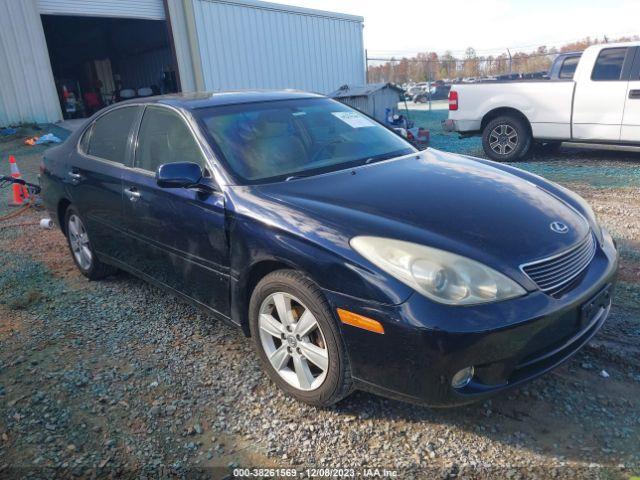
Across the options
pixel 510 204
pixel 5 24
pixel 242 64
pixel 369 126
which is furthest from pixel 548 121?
pixel 5 24

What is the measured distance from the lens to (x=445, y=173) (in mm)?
3152

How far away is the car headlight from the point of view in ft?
7.09

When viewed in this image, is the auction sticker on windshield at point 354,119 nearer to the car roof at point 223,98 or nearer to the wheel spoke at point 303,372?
the car roof at point 223,98

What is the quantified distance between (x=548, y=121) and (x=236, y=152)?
6.85 metres

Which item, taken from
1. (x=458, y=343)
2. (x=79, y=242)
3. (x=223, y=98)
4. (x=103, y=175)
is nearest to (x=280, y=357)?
(x=458, y=343)

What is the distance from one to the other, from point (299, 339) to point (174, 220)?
1.22m

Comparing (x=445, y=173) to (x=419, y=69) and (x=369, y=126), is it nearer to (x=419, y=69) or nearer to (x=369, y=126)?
(x=369, y=126)

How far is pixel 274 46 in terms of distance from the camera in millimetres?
17719

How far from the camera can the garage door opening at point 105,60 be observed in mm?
19703

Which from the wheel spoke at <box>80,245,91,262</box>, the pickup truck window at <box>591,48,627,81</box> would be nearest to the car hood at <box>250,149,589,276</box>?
the wheel spoke at <box>80,245,91,262</box>

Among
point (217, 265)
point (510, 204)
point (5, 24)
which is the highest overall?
point (5, 24)

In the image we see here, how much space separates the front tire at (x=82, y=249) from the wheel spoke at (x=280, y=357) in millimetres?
2432

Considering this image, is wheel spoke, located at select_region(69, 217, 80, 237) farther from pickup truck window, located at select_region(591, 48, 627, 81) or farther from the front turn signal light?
pickup truck window, located at select_region(591, 48, 627, 81)

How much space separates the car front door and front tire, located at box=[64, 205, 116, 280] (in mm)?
802
